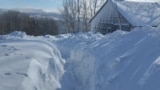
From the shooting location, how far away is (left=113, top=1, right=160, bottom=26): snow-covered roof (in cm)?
3503

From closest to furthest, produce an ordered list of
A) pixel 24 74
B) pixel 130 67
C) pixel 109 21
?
pixel 130 67, pixel 24 74, pixel 109 21

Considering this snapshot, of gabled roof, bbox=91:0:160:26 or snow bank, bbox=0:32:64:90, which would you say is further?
gabled roof, bbox=91:0:160:26

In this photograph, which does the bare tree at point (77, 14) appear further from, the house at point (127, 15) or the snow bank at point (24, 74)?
the snow bank at point (24, 74)

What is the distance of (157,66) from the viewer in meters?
5.41

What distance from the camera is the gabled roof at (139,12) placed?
1379 inches

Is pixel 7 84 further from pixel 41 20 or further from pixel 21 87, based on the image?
pixel 41 20

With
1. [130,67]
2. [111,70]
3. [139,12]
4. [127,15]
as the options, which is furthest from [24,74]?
[139,12]

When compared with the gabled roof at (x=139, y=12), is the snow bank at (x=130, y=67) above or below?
above

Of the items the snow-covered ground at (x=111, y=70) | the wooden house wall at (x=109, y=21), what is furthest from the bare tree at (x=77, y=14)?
the snow-covered ground at (x=111, y=70)

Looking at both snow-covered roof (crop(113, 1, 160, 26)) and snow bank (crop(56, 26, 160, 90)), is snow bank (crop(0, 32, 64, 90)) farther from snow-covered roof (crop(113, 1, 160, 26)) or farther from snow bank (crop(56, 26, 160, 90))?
snow-covered roof (crop(113, 1, 160, 26))

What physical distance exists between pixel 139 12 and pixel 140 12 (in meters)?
0.13

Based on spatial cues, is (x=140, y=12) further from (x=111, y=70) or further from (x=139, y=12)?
(x=111, y=70)

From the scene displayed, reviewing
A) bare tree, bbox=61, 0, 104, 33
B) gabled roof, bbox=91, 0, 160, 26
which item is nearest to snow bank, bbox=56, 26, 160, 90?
gabled roof, bbox=91, 0, 160, 26

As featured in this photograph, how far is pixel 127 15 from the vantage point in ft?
117
